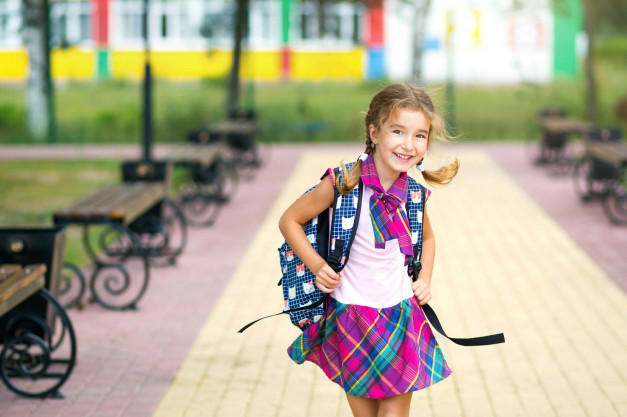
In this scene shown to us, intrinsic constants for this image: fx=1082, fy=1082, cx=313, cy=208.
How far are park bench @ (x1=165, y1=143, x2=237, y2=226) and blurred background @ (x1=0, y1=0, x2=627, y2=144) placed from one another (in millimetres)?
8058

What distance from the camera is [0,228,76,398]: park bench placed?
16.9ft

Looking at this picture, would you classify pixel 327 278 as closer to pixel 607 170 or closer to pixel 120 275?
pixel 120 275

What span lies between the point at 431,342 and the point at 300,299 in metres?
0.47

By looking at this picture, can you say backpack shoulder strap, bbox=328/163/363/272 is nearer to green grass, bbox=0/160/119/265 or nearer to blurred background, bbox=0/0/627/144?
green grass, bbox=0/160/119/265

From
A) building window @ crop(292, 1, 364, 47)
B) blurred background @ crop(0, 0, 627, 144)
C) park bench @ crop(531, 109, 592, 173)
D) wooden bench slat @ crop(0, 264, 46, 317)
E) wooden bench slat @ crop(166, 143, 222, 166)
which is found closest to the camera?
wooden bench slat @ crop(0, 264, 46, 317)

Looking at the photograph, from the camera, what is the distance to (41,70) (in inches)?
826

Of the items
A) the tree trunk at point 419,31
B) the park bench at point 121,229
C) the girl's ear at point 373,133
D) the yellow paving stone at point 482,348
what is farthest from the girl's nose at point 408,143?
the tree trunk at point 419,31

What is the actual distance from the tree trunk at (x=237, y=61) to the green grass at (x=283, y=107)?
889 mm

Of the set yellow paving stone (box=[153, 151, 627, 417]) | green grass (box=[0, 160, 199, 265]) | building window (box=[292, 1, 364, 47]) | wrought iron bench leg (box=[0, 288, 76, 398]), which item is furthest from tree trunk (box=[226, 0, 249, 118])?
wrought iron bench leg (box=[0, 288, 76, 398])

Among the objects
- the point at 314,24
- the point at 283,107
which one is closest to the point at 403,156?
the point at 283,107

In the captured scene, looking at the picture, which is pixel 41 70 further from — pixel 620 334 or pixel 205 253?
pixel 620 334

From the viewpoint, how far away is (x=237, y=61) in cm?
2014

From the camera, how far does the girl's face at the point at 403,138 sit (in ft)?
11.2

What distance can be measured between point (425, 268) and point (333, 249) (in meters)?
0.38
